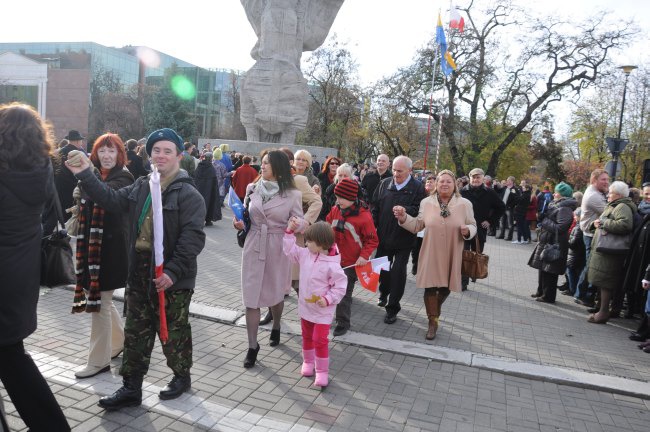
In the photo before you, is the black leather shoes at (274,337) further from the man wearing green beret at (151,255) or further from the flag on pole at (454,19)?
the flag on pole at (454,19)

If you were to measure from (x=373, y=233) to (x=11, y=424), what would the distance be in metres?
3.51

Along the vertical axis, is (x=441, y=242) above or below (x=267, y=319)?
above

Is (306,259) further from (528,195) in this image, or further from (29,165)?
(528,195)

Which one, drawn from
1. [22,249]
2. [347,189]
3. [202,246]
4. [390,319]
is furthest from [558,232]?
[22,249]

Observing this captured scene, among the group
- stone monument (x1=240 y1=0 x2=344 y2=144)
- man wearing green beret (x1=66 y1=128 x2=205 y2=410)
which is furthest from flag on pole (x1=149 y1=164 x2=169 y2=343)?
stone monument (x1=240 y1=0 x2=344 y2=144)

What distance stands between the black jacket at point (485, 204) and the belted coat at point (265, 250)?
4.80m

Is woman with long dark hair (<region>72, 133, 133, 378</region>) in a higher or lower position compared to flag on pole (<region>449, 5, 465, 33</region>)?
lower

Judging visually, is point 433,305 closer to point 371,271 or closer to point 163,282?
point 371,271

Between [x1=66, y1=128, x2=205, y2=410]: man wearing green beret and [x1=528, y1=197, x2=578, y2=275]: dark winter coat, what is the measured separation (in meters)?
6.23

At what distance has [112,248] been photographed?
397 cm

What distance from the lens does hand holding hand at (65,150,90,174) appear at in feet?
10.2

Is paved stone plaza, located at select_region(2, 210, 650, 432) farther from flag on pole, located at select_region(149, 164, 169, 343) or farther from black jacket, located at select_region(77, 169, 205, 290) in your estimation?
flag on pole, located at select_region(149, 164, 169, 343)

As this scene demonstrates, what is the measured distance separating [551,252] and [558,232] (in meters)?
0.37

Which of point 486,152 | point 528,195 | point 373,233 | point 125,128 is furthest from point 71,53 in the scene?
point 373,233
